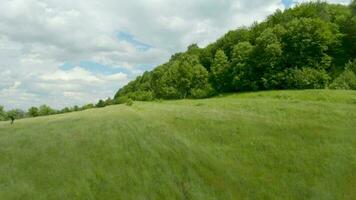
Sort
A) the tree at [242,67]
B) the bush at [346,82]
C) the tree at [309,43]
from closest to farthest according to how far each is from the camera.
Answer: the bush at [346,82], the tree at [309,43], the tree at [242,67]

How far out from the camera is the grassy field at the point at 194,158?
21.9m

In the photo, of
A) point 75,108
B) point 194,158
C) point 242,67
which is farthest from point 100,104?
point 194,158

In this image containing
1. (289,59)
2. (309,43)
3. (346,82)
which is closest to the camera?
(346,82)

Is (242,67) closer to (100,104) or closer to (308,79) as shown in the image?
(308,79)

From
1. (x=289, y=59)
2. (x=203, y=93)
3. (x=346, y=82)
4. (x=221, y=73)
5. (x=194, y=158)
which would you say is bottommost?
(x=194, y=158)

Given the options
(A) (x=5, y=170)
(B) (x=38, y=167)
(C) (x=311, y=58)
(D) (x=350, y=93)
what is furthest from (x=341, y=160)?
(C) (x=311, y=58)

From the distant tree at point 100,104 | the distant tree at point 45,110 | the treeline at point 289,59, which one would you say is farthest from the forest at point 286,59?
the distant tree at point 45,110

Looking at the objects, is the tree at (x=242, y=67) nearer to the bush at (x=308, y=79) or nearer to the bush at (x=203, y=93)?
the bush at (x=203, y=93)

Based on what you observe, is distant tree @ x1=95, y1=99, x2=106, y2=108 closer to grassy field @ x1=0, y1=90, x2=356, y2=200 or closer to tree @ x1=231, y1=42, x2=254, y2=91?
tree @ x1=231, y1=42, x2=254, y2=91

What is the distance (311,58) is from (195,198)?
63.9 metres

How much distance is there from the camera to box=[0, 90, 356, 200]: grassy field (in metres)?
21.9

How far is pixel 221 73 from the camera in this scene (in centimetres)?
A: 9794

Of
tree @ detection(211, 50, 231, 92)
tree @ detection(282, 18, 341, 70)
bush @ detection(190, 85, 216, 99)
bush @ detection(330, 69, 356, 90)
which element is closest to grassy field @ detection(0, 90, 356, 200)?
bush @ detection(330, 69, 356, 90)

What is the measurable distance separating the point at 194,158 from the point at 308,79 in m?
52.4
